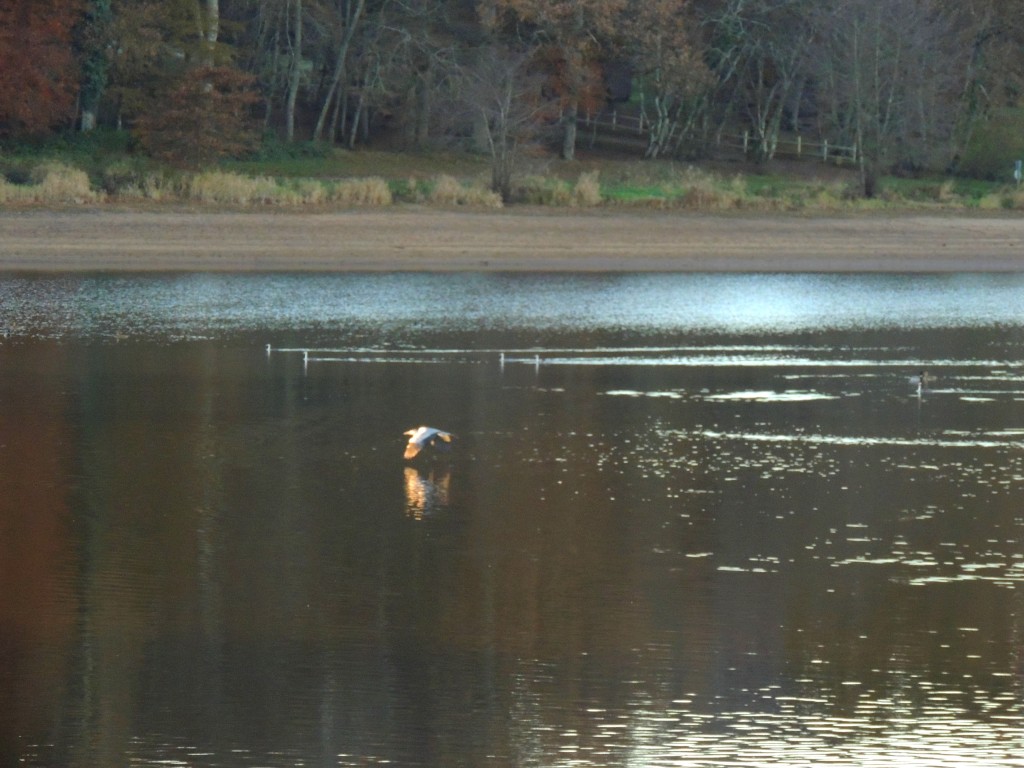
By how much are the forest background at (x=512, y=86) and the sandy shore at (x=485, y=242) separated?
2.94 metres

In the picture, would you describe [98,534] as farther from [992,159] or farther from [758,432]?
[992,159]

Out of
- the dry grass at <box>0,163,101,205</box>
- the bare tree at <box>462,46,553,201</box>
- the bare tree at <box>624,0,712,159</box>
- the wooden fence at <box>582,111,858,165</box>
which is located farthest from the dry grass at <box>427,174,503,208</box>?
the wooden fence at <box>582,111,858,165</box>

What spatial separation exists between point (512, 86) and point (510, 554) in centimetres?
3139

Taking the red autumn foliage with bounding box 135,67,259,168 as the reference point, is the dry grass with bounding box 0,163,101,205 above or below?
below

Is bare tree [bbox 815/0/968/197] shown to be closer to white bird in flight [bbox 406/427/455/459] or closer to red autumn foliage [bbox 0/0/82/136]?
red autumn foliage [bbox 0/0/82/136]

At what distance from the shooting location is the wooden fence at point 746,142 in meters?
49.2

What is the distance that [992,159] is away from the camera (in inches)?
1809

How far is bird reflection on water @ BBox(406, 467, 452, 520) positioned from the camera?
11789 mm

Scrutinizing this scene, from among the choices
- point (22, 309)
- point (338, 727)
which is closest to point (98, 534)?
point (338, 727)

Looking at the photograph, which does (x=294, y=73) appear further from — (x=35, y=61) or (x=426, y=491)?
(x=426, y=491)

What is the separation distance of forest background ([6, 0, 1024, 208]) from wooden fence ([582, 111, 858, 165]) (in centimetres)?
12

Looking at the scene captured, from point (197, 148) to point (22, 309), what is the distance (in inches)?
618

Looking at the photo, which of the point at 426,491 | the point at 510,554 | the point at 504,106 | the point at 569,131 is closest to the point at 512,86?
the point at 504,106

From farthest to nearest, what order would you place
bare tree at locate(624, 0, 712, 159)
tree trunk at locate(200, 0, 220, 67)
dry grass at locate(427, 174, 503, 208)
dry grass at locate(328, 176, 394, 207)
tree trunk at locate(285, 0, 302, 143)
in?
1. bare tree at locate(624, 0, 712, 159)
2. tree trunk at locate(285, 0, 302, 143)
3. tree trunk at locate(200, 0, 220, 67)
4. dry grass at locate(427, 174, 503, 208)
5. dry grass at locate(328, 176, 394, 207)
